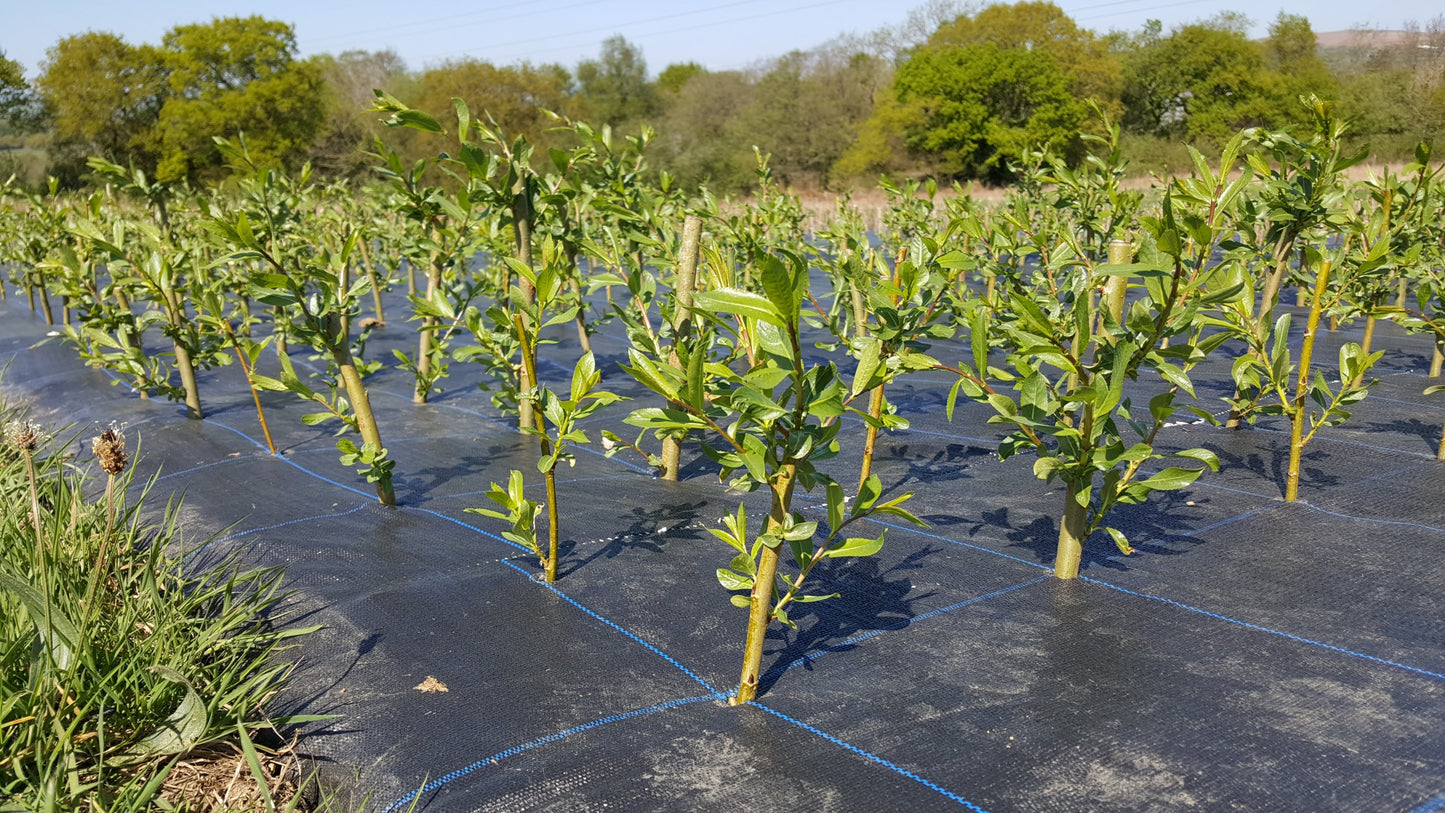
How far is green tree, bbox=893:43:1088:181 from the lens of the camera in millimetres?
29641

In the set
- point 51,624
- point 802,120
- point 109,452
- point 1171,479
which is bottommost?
point 51,624

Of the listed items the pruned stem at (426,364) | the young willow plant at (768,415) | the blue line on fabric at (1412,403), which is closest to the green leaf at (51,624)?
the young willow plant at (768,415)

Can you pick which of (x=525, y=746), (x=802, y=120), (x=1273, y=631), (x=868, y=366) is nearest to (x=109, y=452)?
(x=525, y=746)

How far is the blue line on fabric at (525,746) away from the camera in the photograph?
1782mm

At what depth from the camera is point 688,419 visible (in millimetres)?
1696

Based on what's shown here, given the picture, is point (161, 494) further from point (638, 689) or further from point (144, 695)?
point (638, 689)

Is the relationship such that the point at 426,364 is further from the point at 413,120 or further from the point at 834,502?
the point at 834,502

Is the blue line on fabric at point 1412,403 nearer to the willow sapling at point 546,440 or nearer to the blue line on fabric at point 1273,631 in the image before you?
the blue line on fabric at point 1273,631

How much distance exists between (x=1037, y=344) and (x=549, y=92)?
1427 inches

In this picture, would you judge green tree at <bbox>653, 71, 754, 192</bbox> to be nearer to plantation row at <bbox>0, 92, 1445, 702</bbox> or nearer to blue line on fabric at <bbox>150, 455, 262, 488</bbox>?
plantation row at <bbox>0, 92, 1445, 702</bbox>

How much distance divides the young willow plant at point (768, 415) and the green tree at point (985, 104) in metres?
29.5

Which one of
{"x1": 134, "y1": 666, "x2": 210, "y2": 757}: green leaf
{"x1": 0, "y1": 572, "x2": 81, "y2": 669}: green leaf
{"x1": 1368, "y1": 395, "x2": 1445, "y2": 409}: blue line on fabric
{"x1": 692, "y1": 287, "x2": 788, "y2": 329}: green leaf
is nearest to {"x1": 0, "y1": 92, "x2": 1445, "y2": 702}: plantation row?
{"x1": 692, "y1": 287, "x2": 788, "y2": 329}: green leaf

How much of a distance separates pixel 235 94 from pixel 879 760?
103 feet

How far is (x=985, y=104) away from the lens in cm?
3117
